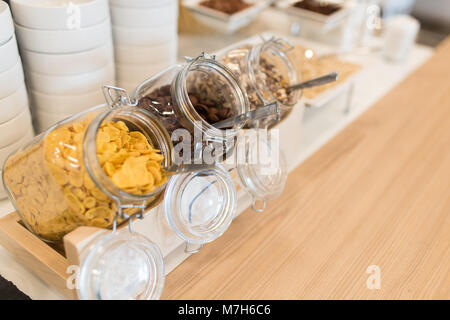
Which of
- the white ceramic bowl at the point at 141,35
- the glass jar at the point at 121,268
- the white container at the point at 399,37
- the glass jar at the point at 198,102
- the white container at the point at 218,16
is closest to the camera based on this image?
the glass jar at the point at 121,268

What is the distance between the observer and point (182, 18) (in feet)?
3.96

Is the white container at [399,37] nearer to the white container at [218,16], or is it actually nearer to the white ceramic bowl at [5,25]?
the white container at [218,16]

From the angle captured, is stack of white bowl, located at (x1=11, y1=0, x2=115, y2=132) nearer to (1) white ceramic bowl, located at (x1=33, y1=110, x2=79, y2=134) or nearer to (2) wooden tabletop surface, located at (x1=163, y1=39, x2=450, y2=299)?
(1) white ceramic bowl, located at (x1=33, y1=110, x2=79, y2=134)

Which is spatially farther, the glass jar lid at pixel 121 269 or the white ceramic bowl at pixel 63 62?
the white ceramic bowl at pixel 63 62

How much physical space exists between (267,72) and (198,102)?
0.55 ft

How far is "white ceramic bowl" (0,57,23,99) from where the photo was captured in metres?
0.61

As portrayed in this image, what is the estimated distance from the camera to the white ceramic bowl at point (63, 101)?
71cm

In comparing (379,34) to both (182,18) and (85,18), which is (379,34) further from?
(85,18)

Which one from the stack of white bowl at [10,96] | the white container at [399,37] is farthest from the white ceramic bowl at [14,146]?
the white container at [399,37]

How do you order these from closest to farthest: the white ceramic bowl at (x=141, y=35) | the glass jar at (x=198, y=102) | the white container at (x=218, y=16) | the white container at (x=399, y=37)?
1. the glass jar at (x=198, y=102)
2. the white ceramic bowl at (x=141, y=35)
3. the white container at (x=218, y=16)
4. the white container at (x=399, y=37)

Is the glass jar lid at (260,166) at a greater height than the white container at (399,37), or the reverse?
the glass jar lid at (260,166)

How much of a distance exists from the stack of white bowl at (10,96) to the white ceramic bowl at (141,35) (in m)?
0.20
